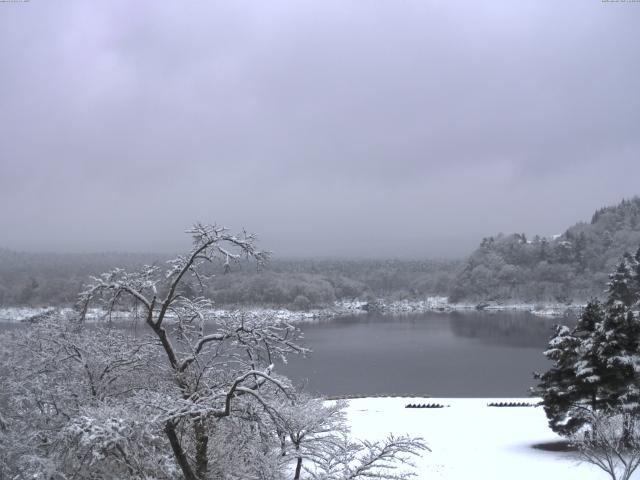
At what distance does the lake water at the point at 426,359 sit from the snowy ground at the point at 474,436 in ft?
13.0

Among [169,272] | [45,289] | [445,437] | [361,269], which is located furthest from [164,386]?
[361,269]

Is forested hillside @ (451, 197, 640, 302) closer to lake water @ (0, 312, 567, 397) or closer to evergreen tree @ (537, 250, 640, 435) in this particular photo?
lake water @ (0, 312, 567, 397)

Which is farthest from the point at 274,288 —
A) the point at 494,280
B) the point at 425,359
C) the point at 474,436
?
the point at 474,436

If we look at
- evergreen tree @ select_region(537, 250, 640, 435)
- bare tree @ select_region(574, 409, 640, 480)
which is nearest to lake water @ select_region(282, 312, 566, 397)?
evergreen tree @ select_region(537, 250, 640, 435)

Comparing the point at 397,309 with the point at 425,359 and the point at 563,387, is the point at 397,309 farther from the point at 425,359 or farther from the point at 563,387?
the point at 563,387

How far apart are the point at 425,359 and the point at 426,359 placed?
0.08 meters

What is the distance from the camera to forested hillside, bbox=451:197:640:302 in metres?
109

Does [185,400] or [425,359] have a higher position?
[185,400]

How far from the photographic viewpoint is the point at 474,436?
1839 centimetres

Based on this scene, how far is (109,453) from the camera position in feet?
17.1

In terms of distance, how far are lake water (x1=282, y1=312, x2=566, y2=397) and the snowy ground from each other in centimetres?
397

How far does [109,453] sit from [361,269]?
17135cm

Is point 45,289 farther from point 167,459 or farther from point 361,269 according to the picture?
point 167,459

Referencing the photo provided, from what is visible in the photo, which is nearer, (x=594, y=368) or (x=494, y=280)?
(x=594, y=368)
